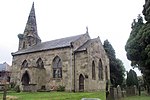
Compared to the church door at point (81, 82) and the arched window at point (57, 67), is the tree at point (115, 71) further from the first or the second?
the arched window at point (57, 67)

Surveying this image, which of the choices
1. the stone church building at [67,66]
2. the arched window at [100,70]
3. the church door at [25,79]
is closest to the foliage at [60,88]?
the stone church building at [67,66]

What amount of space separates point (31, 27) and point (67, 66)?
57.1 feet

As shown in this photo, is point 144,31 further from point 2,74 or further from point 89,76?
point 2,74

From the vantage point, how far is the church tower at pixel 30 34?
150ft

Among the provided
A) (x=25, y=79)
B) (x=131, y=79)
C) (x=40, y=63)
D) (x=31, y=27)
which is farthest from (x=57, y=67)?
(x=31, y=27)

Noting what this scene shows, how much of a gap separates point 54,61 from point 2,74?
34626 millimetres

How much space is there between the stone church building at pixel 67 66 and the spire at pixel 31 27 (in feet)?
23.5

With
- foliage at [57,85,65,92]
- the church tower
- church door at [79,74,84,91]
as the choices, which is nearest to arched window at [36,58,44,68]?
foliage at [57,85,65,92]

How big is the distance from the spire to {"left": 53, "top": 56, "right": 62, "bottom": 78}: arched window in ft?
42.8

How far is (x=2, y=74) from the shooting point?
64.3 meters

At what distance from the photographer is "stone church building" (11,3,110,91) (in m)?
32.7

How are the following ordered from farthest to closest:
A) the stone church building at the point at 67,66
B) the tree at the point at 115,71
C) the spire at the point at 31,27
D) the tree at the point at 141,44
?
the tree at the point at 115,71
the spire at the point at 31,27
the stone church building at the point at 67,66
the tree at the point at 141,44

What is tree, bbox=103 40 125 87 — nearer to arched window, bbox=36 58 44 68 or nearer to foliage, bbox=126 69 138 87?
foliage, bbox=126 69 138 87

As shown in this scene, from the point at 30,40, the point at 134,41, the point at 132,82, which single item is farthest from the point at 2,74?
the point at 134,41
